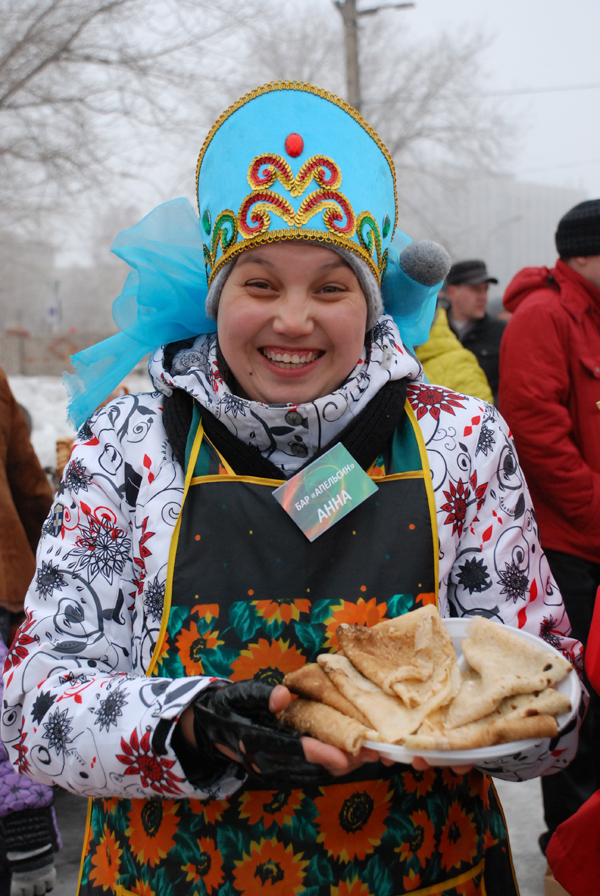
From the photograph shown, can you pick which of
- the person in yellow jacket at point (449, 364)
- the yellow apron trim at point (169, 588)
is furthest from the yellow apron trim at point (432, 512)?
the person in yellow jacket at point (449, 364)

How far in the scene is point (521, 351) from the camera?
289cm

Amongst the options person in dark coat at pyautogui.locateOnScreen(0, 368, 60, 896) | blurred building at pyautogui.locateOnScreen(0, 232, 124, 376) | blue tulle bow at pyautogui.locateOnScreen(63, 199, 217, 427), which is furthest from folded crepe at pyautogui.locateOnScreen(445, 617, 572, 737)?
blurred building at pyautogui.locateOnScreen(0, 232, 124, 376)

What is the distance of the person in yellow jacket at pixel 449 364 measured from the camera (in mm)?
4105

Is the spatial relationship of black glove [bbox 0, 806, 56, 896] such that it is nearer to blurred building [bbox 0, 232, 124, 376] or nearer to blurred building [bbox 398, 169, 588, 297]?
blurred building [bbox 0, 232, 124, 376]

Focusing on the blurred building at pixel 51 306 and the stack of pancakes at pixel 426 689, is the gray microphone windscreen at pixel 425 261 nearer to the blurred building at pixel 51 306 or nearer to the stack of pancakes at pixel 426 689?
the stack of pancakes at pixel 426 689

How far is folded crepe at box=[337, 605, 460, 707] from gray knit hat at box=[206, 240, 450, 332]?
2.03 ft

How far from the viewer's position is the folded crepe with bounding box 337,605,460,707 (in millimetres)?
1271

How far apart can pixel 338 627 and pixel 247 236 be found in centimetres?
73

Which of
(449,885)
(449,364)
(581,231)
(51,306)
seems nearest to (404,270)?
(449,885)

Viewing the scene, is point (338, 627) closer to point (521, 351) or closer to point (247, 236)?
point (247, 236)

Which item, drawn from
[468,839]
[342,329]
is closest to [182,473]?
[342,329]

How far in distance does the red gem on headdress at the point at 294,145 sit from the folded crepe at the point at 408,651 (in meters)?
0.89

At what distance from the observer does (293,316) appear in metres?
1.42

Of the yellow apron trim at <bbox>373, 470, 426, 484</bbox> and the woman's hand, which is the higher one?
the yellow apron trim at <bbox>373, 470, 426, 484</bbox>
